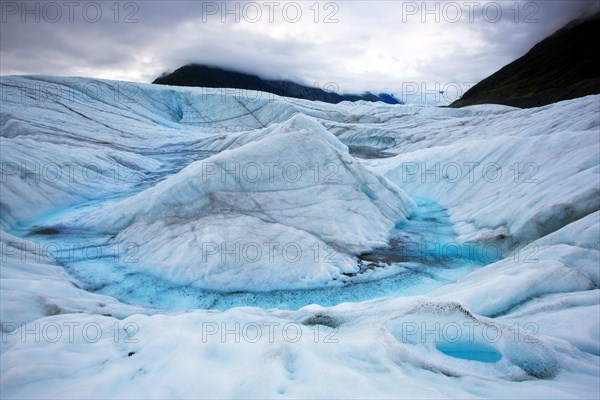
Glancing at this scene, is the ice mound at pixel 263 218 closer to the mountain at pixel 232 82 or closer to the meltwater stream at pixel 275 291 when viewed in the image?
the meltwater stream at pixel 275 291

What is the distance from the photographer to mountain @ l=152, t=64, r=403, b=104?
113 meters

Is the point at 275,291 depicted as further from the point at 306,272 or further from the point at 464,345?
the point at 464,345

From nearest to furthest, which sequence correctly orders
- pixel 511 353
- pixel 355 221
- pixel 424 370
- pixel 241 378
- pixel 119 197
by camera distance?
pixel 241 378, pixel 424 370, pixel 511 353, pixel 355 221, pixel 119 197

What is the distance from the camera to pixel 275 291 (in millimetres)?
7832

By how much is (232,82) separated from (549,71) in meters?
101

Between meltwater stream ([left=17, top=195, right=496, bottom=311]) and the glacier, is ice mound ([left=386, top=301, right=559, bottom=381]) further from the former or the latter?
meltwater stream ([left=17, top=195, right=496, bottom=311])

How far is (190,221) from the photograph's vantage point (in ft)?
31.4

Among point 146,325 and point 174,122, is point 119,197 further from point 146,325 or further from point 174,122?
point 174,122

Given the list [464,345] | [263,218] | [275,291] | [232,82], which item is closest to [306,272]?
[275,291]

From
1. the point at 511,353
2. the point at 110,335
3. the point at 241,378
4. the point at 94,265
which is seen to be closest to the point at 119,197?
the point at 94,265

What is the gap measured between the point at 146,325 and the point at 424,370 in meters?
3.63

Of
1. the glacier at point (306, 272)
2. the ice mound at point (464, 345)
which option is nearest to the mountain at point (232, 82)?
the glacier at point (306, 272)

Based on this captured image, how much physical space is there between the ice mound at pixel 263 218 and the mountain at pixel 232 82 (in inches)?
4183

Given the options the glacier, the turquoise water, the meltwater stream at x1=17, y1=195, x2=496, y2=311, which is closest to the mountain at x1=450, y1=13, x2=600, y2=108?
the glacier
